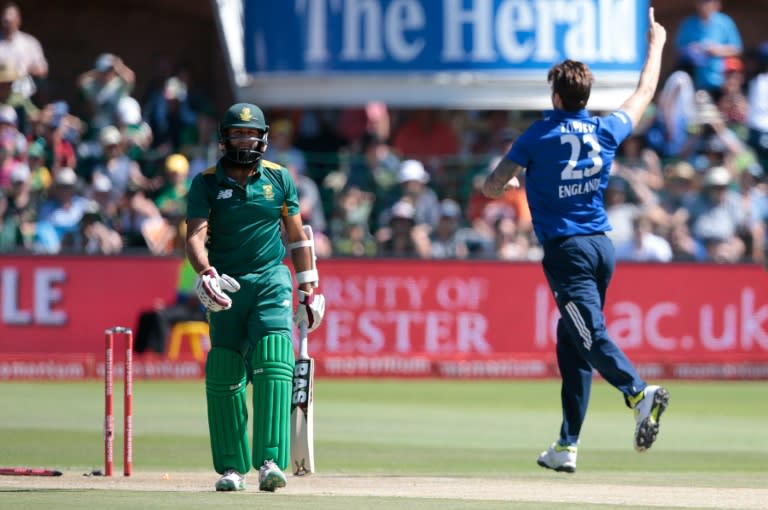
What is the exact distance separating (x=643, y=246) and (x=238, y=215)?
1051 centimetres

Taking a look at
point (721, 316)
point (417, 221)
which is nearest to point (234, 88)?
point (417, 221)

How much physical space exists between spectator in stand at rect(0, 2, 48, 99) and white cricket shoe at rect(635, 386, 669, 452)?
42.6 feet

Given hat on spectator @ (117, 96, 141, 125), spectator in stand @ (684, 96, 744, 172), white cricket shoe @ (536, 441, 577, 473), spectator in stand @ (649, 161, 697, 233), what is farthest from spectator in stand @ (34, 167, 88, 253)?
white cricket shoe @ (536, 441, 577, 473)

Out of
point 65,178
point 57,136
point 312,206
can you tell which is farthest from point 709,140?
point 57,136

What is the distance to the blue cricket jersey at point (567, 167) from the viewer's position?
954 centimetres

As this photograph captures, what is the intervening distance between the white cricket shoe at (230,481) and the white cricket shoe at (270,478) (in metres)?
0.12

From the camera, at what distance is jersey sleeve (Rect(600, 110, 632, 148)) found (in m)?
9.62

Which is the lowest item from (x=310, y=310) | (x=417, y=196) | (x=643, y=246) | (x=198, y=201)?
(x=310, y=310)

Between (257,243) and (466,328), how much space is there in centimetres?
959

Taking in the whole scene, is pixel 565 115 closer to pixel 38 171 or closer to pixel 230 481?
pixel 230 481

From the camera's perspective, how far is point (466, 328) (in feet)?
60.0

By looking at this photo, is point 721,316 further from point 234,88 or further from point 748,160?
point 234,88

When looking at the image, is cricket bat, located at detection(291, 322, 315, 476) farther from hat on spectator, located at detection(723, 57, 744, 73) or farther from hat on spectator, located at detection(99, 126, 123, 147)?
hat on spectator, located at detection(723, 57, 744, 73)

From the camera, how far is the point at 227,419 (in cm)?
875
